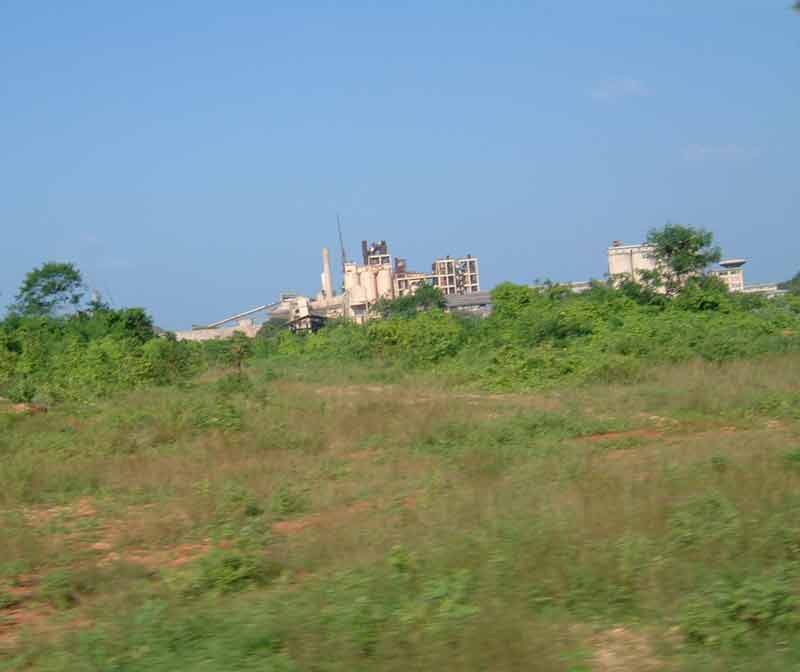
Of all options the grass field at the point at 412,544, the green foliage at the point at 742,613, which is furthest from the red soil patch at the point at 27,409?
the green foliage at the point at 742,613

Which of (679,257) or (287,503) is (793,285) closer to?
(679,257)

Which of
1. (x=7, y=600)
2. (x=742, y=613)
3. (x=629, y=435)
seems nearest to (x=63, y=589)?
(x=7, y=600)

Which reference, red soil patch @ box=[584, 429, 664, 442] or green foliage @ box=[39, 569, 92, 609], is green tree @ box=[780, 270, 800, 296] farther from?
green foliage @ box=[39, 569, 92, 609]

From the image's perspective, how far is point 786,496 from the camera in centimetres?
589

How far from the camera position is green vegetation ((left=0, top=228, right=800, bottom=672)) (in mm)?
4148

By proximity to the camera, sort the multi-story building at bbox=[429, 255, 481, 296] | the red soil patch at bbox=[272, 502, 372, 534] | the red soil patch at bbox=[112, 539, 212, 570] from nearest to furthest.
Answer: the red soil patch at bbox=[112, 539, 212, 570]
the red soil patch at bbox=[272, 502, 372, 534]
the multi-story building at bbox=[429, 255, 481, 296]

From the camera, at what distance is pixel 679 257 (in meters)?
25.0

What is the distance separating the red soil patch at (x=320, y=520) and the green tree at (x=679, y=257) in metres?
19.5

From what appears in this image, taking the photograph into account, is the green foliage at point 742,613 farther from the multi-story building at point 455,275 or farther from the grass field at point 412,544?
the multi-story building at point 455,275

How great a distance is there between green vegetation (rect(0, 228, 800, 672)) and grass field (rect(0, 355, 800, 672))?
20mm

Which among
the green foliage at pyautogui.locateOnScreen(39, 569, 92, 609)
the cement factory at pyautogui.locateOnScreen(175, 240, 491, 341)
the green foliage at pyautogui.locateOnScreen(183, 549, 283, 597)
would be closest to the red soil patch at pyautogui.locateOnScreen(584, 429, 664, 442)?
the green foliage at pyautogui.locateOnScreen(183, 549, 283, 597)

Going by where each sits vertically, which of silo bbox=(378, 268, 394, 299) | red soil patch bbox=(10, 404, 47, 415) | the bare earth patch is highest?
silo bbox=(378, 268, 394, 299)

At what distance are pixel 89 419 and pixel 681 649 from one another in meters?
10.6

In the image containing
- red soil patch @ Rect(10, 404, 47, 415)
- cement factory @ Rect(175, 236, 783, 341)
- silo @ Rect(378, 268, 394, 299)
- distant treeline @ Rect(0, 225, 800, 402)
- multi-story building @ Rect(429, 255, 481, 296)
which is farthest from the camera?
multi-story building @ Rect(429, 255, 481, 296)
